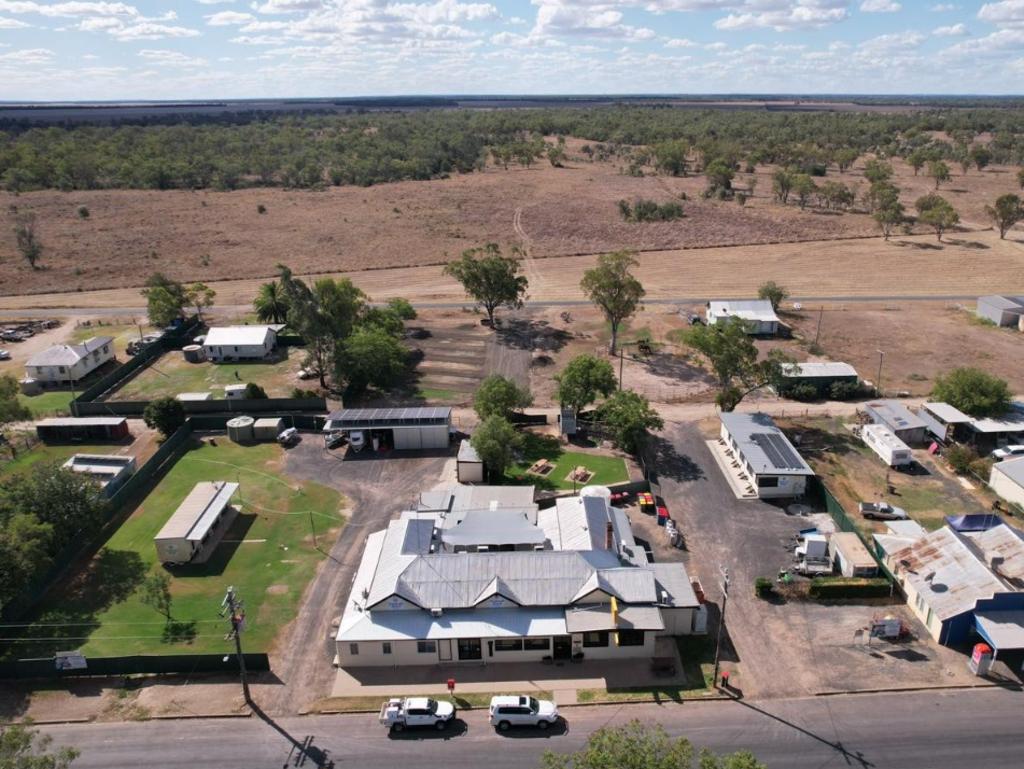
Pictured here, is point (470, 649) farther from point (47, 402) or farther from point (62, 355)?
point (62, 355)

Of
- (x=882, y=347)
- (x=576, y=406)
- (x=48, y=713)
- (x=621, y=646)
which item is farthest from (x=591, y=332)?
(x=48, y=713)

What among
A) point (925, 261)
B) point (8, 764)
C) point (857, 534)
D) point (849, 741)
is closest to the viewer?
point (8, 764)

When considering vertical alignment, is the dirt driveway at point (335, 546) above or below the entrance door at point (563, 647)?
below

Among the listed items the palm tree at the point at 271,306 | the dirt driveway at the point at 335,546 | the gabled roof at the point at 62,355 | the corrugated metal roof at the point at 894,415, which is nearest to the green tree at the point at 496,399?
the dirt driveway at the point at 335,546

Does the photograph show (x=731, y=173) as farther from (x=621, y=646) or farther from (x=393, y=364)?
(x=621, y=646)

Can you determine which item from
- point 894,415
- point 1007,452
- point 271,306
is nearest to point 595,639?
point 894,415

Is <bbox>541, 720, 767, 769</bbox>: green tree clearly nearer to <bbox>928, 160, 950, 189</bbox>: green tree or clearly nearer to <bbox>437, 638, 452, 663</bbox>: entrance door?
<bbox>437, 638, 452, 663</bbox>: entrance door

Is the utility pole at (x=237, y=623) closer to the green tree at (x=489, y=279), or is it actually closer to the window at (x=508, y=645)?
the window at (x=508, y=645)
